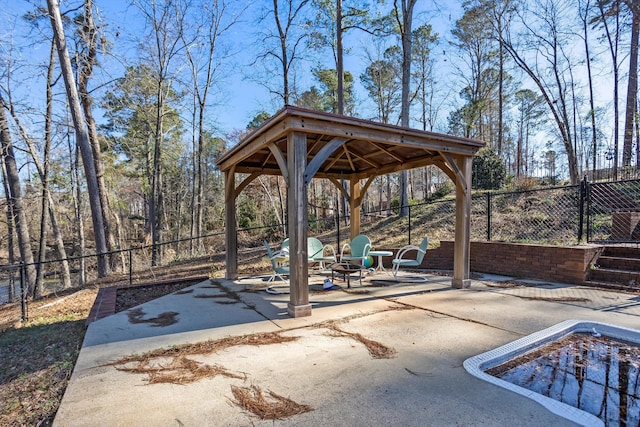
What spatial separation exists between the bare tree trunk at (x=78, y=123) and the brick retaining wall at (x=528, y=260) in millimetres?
8336

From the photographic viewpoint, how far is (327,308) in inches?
163

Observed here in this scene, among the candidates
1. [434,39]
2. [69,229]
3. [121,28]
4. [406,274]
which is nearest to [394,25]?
[434,39]

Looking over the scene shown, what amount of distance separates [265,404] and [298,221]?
2.08 metres

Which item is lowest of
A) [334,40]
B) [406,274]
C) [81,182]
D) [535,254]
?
[406,274]

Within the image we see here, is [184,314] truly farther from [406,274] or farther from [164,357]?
[406,274]

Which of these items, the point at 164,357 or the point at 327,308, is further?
the point at 327,308

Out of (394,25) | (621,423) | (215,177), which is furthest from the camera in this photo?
(215,177)

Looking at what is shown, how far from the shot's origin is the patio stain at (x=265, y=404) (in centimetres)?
189

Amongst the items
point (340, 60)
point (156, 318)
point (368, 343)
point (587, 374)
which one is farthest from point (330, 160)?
point (340, 60)

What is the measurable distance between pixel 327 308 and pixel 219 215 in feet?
57.1

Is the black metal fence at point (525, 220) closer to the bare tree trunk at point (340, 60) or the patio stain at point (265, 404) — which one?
the bare tree trunk at point (340, 60)

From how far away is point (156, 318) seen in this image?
156 inches

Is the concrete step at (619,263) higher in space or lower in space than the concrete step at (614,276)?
higher

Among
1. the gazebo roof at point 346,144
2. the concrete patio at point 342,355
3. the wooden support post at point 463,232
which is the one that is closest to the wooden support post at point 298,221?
the gazebo roof at point 346,144
